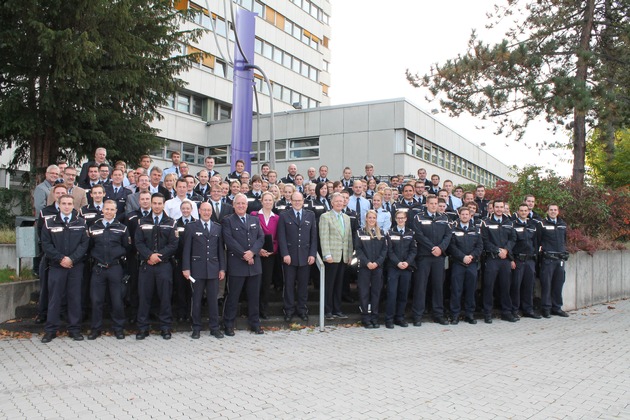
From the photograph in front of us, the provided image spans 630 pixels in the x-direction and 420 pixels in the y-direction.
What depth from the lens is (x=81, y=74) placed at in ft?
35.4

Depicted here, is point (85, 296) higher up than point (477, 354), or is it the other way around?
point (85, 296)

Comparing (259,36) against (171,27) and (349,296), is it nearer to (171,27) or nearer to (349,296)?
(171,27)

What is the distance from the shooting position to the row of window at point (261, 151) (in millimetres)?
29797

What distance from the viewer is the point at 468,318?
939 cm

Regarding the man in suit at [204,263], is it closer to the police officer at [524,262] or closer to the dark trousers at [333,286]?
the dark trousers at [333,286]

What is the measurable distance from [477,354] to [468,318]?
8.02 ft

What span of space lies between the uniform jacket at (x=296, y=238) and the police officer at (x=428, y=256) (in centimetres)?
181

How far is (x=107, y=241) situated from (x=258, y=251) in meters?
2.11

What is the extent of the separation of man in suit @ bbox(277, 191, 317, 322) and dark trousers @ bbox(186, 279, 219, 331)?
1198mm

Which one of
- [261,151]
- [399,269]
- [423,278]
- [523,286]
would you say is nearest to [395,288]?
[399,269]

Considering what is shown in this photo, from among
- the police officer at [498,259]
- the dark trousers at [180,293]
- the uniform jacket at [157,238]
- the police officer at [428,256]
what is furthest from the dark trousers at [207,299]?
the police officer at [498,259]

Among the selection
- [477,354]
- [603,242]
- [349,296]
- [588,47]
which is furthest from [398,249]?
[588,47]

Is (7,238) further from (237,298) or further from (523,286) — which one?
(523,286)

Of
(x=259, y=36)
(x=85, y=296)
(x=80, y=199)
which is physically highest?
(x=259, y=36)
